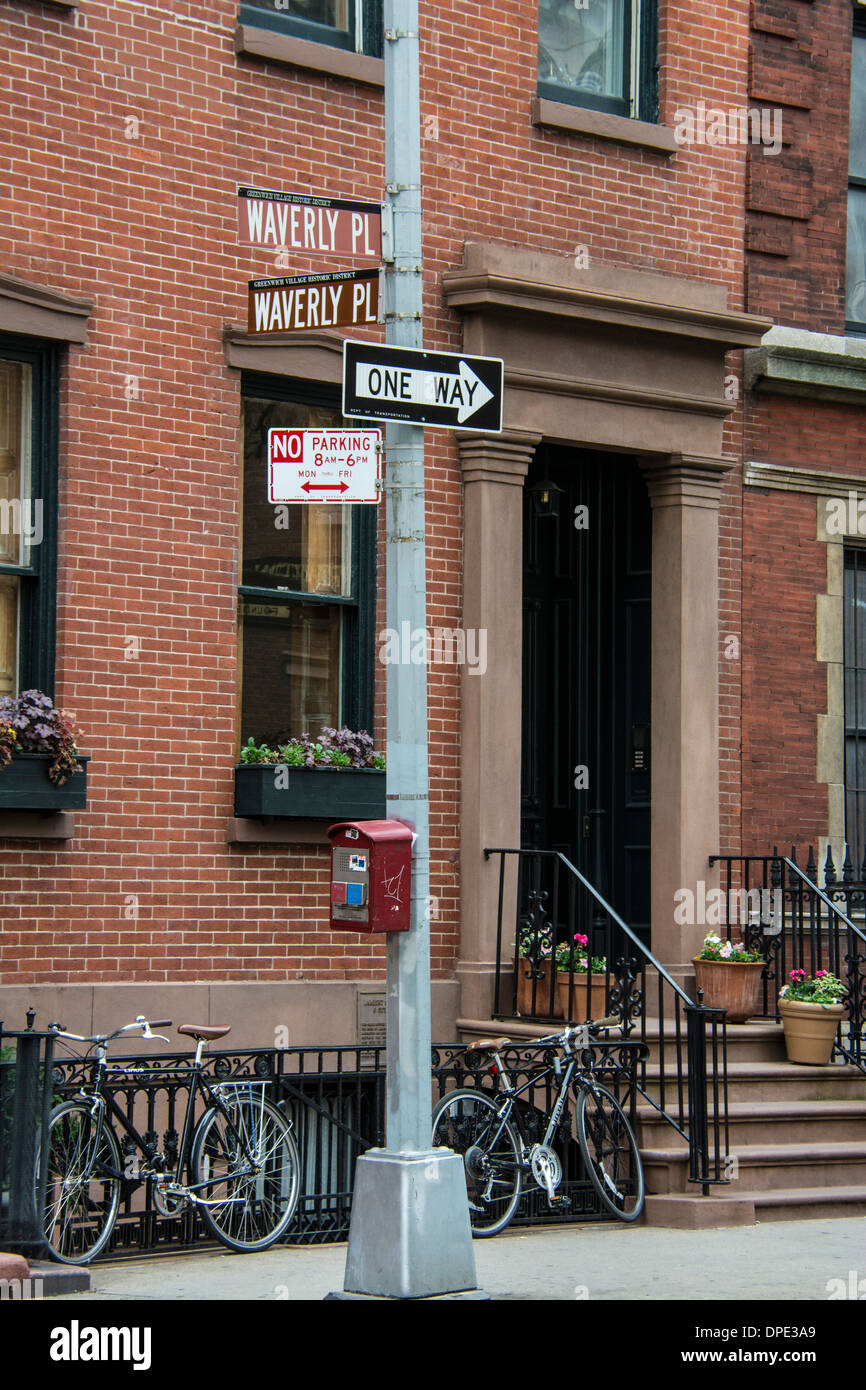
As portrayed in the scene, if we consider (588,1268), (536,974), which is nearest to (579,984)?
(536,974)

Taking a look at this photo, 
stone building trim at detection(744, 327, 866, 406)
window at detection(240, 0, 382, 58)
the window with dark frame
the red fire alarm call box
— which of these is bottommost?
the red fire alarm call box

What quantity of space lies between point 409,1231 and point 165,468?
4.99m

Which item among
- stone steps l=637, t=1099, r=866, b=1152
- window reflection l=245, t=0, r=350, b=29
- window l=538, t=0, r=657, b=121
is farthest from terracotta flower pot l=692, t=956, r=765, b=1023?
window reflection l=245, t=0, r=350, b=29

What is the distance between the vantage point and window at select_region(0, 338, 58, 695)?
10484mm

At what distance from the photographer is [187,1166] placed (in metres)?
9.24

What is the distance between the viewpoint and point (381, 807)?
447 inches

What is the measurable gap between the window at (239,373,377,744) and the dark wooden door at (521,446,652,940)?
2.10m

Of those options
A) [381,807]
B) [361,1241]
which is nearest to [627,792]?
[381,807]

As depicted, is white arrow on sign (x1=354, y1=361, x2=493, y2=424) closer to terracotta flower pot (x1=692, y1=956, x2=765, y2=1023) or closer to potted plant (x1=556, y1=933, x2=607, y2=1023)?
potted plant (x1=556, y1=933, x2=607, y2=1023)

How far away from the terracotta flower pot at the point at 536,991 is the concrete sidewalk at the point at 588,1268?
163 centimetres

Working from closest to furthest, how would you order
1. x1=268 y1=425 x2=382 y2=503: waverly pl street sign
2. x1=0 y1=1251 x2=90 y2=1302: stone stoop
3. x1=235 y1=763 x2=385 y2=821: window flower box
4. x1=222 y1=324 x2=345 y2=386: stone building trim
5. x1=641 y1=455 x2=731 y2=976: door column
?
x1=0 y1=1251 x2=90 y2=1302: stone stoop, x1=268 y1=425 x2=382 y2=503: waverly pl street sign, x1=235 y1=763 x2=385 y2=821: window flower box, x1=222 y1=324 x2=345 y2=386: stone building trim, x1=641 y1=455 x2=731 y2=976: door column

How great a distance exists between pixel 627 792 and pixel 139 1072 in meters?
5.21

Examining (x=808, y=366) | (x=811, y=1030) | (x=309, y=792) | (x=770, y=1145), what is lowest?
(x=770, y=1145)

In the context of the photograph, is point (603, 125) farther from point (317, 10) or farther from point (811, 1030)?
point (811, 1030)
